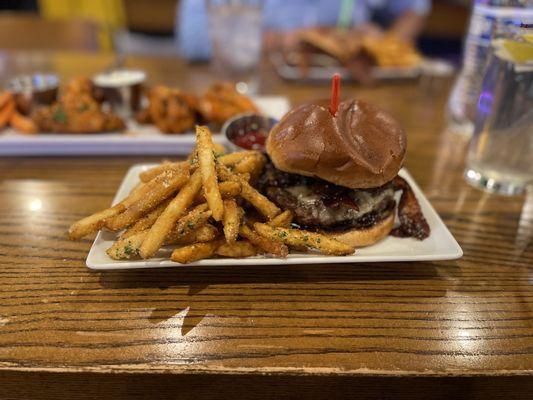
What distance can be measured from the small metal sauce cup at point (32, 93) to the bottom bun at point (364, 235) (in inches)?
81.5

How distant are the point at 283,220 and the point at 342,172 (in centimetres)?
27

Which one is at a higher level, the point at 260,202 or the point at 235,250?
the point at 260,202

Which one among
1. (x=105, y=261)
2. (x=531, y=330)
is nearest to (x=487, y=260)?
(x=531, y=330)

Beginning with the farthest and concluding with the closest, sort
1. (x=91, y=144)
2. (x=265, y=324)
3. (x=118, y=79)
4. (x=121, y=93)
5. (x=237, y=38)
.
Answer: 1. (x=237, y=38)
2. (x=118, y=79)
3. (x=121, y=93)
4. (x=91, y=144)
5. (x=265, y=324)

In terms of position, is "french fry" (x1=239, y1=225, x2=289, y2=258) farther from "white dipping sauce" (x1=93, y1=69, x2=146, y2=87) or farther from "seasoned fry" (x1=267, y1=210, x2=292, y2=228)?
"white dipping sauce" (x1=93, y1=69, x2=146, y2=87)

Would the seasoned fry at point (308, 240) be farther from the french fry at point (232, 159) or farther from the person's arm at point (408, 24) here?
the person's arm at point (408, 24)

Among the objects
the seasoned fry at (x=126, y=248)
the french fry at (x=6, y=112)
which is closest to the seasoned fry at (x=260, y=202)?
the seasoned fry at (x=126, y=248)

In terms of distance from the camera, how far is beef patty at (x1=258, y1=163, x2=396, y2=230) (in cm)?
158

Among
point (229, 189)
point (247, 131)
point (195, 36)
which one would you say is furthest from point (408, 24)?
point (229, 189)

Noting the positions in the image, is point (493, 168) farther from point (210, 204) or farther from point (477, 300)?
point (210, 204)

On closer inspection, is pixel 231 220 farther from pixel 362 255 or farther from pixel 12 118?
pixel 12 118

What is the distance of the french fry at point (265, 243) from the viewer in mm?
1448

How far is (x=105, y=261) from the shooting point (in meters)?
1.42

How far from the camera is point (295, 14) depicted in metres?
5.12
